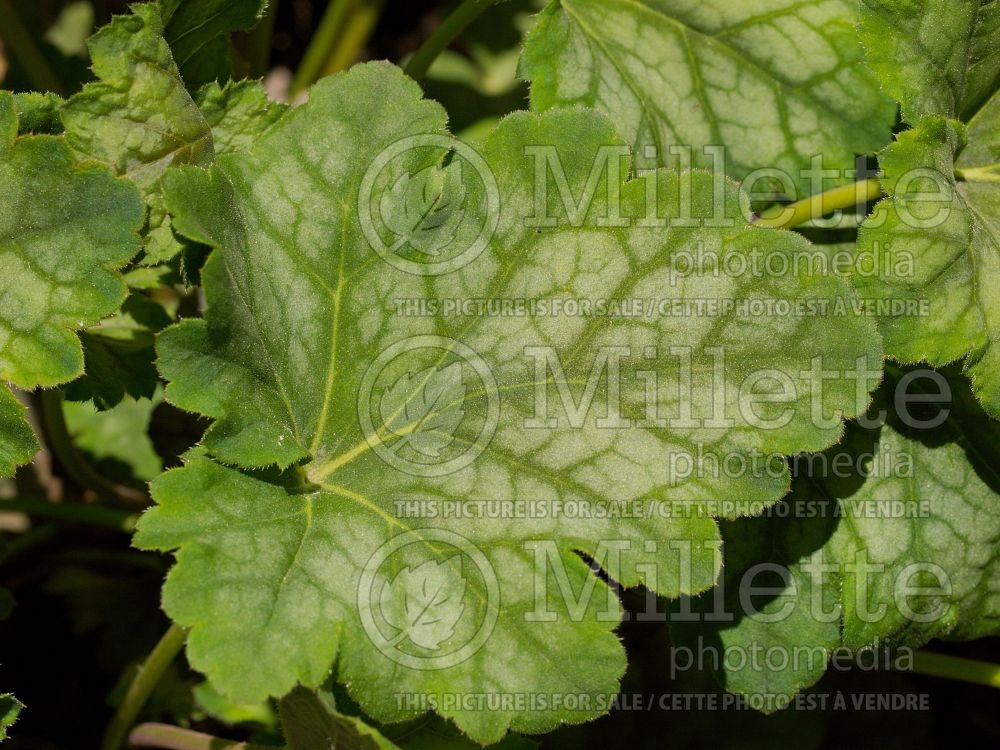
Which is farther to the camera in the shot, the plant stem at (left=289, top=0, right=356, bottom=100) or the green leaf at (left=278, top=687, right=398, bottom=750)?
the plant stem at (left=289, top=0, right=356, bottom=100)

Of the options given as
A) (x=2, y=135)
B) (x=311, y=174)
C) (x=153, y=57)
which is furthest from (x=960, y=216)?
(x=2, y=135)

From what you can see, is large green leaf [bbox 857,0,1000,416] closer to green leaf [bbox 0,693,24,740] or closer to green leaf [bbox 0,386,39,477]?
green leaf [bbox 0,386,39,477]

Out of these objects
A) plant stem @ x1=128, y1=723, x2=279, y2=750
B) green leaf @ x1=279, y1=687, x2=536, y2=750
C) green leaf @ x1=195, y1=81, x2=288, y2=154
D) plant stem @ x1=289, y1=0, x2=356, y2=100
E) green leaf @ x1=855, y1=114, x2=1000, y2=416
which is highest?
plant stem @ x1=289, y1=0, x2=356, y2=100

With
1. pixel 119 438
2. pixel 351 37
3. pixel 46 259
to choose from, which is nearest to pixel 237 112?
pixel 46 259

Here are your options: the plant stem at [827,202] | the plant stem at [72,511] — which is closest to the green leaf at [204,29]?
the plant stem at [72,511]

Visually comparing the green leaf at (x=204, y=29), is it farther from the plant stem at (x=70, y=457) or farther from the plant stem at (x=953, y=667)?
the plant stem at (x=953, y=667)

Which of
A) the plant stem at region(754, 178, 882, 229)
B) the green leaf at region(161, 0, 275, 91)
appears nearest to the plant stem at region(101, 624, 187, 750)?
the green leaf at region(161, 0, 275, 91)

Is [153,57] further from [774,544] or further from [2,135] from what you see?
[774,544]
